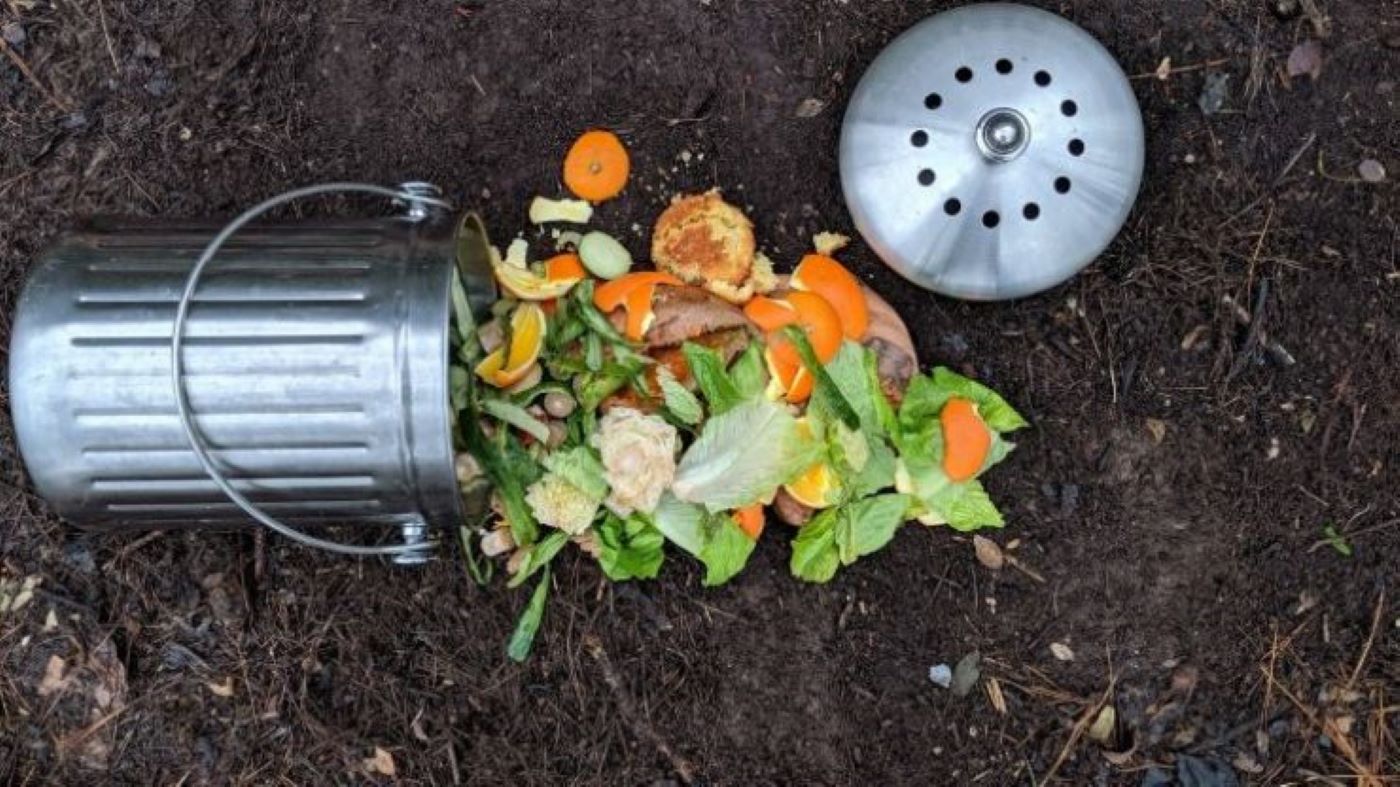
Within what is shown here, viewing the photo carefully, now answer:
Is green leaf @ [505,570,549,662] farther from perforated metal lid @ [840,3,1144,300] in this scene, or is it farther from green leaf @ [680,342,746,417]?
perforated metal lid @ [840,3,1144,300]

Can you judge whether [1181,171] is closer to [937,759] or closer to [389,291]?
[937,759]

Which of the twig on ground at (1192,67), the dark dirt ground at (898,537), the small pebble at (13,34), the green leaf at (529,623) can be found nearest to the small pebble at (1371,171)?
the dark dirt ground at (898,537)

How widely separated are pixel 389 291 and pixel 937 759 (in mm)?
1298

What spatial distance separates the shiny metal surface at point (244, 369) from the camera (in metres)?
1.78

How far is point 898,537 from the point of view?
7.25 feet

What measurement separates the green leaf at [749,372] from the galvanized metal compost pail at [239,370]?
0.51m

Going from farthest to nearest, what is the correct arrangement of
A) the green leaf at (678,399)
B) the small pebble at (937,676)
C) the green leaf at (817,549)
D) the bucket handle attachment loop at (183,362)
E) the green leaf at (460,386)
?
1. the small pebble at (937,676)
2. the green leaf at (817,549)
3. the green leaf at (678,399)
4. the green leaf at (460,386)
5. the bucket handle attachment loop at (183,362)

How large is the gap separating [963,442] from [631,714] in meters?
0.79

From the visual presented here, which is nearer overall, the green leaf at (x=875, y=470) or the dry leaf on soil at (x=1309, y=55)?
the green leaf at (x=875, y=470)

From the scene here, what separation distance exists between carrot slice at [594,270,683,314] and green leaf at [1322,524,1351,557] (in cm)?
129

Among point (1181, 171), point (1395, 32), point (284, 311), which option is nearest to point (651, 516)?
point (284, 311)

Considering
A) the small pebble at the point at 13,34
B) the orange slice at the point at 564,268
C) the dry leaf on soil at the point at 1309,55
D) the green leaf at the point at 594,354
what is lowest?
the green leaf at the point at 594,354

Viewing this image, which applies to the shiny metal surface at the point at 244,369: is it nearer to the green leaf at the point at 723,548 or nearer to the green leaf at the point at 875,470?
the green leaf at the point at 723,548

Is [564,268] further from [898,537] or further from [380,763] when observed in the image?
[380,763]
